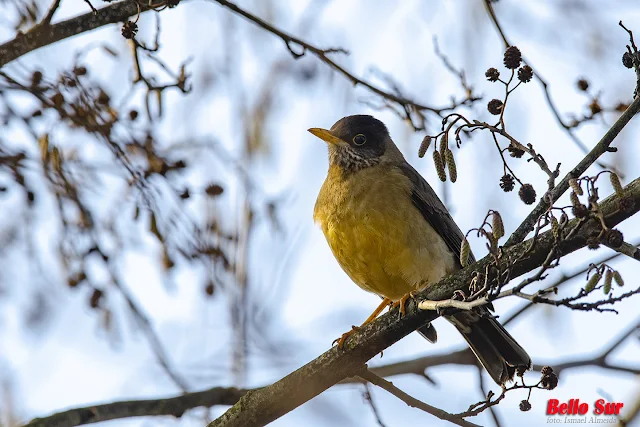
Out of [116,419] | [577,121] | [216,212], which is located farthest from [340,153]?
[116,419]

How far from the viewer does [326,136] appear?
747 cm

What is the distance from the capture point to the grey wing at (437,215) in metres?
6.61

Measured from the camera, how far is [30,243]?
18.9 feet

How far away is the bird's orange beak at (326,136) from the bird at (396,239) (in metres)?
0.33

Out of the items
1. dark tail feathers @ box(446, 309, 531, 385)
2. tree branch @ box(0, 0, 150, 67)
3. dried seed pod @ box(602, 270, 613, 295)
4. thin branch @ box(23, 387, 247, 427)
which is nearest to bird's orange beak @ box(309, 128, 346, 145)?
dark tail feathers @ box(446, 309, 531, 385)

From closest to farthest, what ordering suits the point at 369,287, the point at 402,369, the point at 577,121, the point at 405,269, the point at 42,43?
the point at 42,43 → the point at 577,121 → the point at 405,269 → the point at 369,287 → the point at 402,369

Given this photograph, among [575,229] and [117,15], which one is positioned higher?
[117,15]

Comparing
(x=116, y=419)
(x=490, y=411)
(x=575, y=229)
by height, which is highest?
(x=116, y=419)

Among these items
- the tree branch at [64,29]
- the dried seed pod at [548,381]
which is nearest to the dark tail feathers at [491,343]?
the dried seed pod at [548,381]

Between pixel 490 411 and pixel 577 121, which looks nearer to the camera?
pixel 577 121

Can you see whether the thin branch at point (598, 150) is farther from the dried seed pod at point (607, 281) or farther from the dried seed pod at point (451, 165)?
the dried seed pod at point (607, 281)

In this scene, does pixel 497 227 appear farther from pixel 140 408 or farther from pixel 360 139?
pixel 360 139

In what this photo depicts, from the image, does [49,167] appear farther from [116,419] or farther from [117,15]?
[116,419]

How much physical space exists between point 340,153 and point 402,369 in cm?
208
